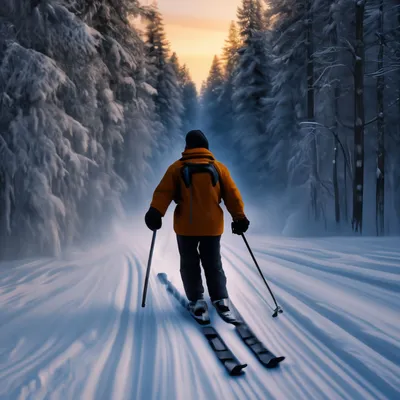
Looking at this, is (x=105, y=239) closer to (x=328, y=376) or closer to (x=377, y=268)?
(x=377, y=268)

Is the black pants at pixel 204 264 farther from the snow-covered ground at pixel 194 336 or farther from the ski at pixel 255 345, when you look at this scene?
the ski at pixel 255 345

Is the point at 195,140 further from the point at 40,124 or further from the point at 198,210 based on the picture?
the point at 40,124

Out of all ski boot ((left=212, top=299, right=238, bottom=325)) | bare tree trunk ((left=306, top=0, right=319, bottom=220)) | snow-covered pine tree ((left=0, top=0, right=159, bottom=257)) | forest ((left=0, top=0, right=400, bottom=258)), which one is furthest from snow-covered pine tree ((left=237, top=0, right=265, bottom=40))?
ski boot ((left=212, top=299, right=238, bottom=325))

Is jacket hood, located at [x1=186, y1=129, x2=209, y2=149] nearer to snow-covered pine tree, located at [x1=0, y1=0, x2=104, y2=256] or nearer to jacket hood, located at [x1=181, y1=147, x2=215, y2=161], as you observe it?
jacket hood, located at [x1=181, y1=147, x2=215, y2=161]

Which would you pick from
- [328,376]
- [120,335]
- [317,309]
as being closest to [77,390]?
[120,335]

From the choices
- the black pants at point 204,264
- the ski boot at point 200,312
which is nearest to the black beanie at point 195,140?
the black pants at point 204,264

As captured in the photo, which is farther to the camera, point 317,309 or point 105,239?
point 105,239

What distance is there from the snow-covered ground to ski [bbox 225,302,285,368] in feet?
0.22

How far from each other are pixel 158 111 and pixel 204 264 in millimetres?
29742

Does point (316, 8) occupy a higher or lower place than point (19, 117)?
higher

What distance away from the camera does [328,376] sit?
2990mm

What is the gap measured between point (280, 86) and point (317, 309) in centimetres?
1883

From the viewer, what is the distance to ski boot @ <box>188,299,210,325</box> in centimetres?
416

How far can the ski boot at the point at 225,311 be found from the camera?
13.6 ft
